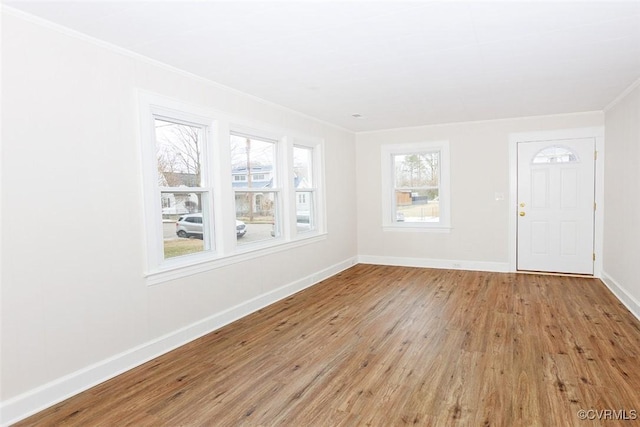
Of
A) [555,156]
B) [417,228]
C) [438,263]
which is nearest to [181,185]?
[417,228]

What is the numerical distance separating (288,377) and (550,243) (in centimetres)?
483

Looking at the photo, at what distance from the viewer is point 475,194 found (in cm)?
617

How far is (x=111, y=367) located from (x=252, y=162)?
2.48m

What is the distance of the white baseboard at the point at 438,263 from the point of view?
6.10 meters

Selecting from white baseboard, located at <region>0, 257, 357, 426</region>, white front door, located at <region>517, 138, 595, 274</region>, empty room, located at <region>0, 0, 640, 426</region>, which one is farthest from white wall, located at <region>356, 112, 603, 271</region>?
white baseboard, located at <region>0, 257, 357, 426</region>

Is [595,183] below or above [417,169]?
below

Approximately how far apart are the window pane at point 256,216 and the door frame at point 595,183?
3715mm

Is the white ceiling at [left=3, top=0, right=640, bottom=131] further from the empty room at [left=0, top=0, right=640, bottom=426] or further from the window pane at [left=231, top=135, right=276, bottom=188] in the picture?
the window pane at [left=231, top=135, right=276, bottom=188]

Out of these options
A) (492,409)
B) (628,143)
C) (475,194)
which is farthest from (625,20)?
(475,194)

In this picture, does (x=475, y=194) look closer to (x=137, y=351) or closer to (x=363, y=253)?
(x=363, y=253)

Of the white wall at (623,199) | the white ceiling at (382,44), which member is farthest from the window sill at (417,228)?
the white ceiling at (382,44)

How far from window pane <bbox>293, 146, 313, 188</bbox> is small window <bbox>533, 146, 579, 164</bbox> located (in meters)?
3.43

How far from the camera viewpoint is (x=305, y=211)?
560 centimetres

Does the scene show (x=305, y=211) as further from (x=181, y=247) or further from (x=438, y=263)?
(x=438, y=263)
